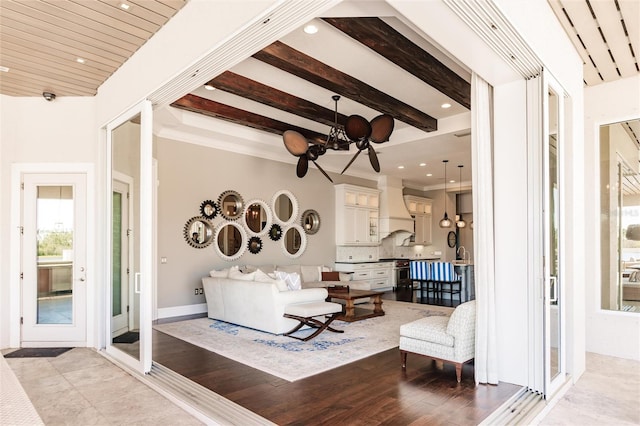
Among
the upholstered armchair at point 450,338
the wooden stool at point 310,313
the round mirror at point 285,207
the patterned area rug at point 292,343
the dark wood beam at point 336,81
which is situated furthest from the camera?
the round mirror at point 285,207

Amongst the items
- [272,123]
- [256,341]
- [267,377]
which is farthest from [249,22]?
[272,123]

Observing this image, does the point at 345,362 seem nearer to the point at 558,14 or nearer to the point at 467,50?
the point at 467,50

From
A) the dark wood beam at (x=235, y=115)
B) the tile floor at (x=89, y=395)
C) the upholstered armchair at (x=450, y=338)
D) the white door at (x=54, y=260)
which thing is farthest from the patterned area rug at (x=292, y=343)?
the dark wood beam at (x=235, y=115)

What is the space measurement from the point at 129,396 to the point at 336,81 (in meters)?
3.97

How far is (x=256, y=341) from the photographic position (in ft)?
17.0

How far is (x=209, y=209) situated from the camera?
7.35 meters

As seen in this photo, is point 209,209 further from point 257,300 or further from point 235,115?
point 257,300

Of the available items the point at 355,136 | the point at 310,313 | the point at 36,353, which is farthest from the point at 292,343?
the point at 36,353

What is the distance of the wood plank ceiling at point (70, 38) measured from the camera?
345 cm

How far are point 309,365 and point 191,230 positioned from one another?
3.85 meters

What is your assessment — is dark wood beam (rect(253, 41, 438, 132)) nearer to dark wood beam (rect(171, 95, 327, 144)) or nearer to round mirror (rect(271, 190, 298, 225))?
dark wood beam (rect(171, 95, 327, 144))

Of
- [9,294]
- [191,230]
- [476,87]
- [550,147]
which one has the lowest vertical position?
[9,294]

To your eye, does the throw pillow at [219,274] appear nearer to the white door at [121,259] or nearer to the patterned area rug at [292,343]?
the patterned area rug at [292,343]

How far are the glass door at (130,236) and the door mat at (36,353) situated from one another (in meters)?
0.64
